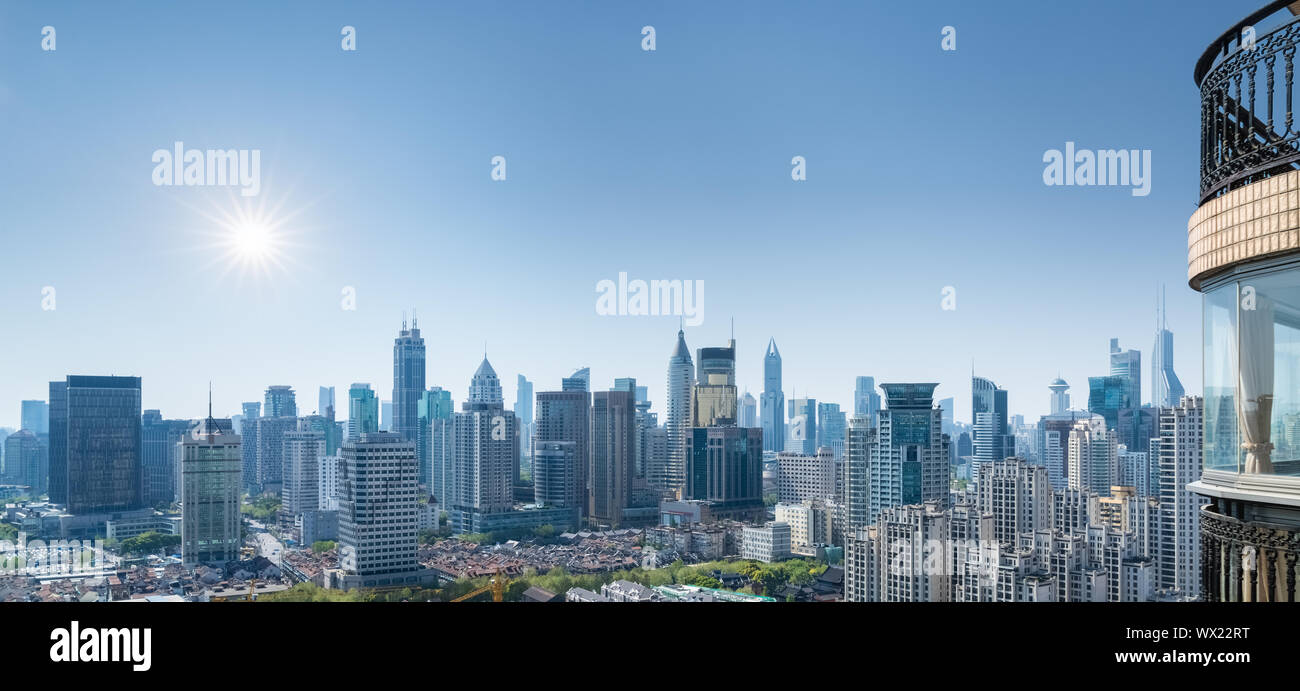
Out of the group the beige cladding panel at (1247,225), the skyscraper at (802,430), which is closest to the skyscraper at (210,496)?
the skyscraper at (802,430)

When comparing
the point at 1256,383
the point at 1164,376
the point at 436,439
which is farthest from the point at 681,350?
the point at 1256,383

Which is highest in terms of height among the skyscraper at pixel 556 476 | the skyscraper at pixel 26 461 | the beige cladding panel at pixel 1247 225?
the beige cladding panel at pixel 1247 225

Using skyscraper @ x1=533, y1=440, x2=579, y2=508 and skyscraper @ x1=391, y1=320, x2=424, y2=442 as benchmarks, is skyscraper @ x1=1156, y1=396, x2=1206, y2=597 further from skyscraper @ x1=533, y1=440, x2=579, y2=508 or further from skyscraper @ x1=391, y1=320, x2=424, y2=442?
skyscraper @ x1=391, y1=320, x2=424, y2=442

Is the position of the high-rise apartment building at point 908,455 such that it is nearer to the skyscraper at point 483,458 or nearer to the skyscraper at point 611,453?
the skyscraper at point 611,453

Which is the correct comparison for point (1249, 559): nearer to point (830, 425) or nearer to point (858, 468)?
point (858, 468)

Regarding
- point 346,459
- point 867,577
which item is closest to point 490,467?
point 346,459
